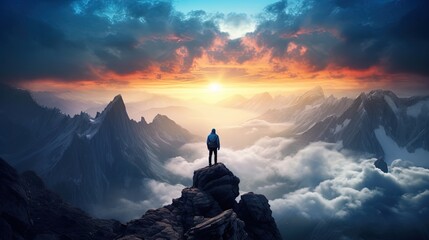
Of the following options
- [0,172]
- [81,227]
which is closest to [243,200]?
[0,172]

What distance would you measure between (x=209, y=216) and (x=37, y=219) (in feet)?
274

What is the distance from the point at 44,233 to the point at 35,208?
24142 millimetres

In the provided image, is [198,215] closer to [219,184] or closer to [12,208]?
[219,184]

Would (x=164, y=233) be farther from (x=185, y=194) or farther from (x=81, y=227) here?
(x=81, y=227)

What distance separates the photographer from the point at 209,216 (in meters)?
51.9

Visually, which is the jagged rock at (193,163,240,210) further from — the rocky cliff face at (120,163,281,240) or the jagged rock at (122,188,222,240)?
the jagged rock at (122,188,222,240)

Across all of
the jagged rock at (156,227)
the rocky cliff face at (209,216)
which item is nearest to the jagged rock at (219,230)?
the rocky cliff face at (209,216)

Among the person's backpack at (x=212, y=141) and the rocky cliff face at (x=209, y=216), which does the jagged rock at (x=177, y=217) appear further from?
the person's backpack at (x=212, y=141)

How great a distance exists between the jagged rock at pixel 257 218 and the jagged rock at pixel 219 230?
15.2m

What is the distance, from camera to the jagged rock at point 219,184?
5766cm

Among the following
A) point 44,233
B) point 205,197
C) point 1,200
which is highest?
→ point 205,197

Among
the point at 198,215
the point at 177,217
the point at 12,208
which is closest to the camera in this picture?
the point at 198,215

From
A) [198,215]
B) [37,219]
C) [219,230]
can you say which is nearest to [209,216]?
[198,215]

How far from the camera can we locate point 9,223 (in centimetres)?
6812
